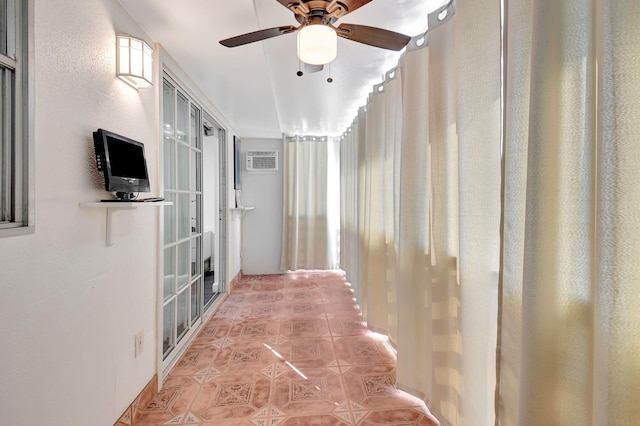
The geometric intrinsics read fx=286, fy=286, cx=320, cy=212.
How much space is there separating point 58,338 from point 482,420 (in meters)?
1.73

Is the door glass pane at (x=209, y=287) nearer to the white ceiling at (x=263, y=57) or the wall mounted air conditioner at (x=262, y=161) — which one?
the wall mounted air conditioner at (x=262, y=161)

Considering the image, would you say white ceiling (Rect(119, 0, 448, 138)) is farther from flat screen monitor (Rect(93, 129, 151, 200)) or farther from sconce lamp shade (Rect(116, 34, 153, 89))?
flat screen monitor (Rect(93, 129, 151, 200))

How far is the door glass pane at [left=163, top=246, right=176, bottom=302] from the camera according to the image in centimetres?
213

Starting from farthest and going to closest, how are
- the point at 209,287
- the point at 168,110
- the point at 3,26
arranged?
the point at 209,287 < the point at 168,110 < the point at 3,26

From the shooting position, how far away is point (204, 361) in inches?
89.2

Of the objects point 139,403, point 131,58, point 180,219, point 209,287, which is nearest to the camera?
point 131,58

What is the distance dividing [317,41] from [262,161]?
3.67m

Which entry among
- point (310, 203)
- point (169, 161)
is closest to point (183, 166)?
point (169, 161)

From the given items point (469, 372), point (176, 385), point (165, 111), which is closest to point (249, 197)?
point (165, 111)

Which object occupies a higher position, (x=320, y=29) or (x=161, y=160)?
(x=320, y=29)

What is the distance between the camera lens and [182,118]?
244 cm

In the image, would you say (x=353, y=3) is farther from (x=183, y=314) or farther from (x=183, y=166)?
(x=183, y=314)

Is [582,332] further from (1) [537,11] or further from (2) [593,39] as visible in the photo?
(1) [537,11]

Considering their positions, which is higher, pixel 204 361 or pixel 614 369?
pixel 614 369
